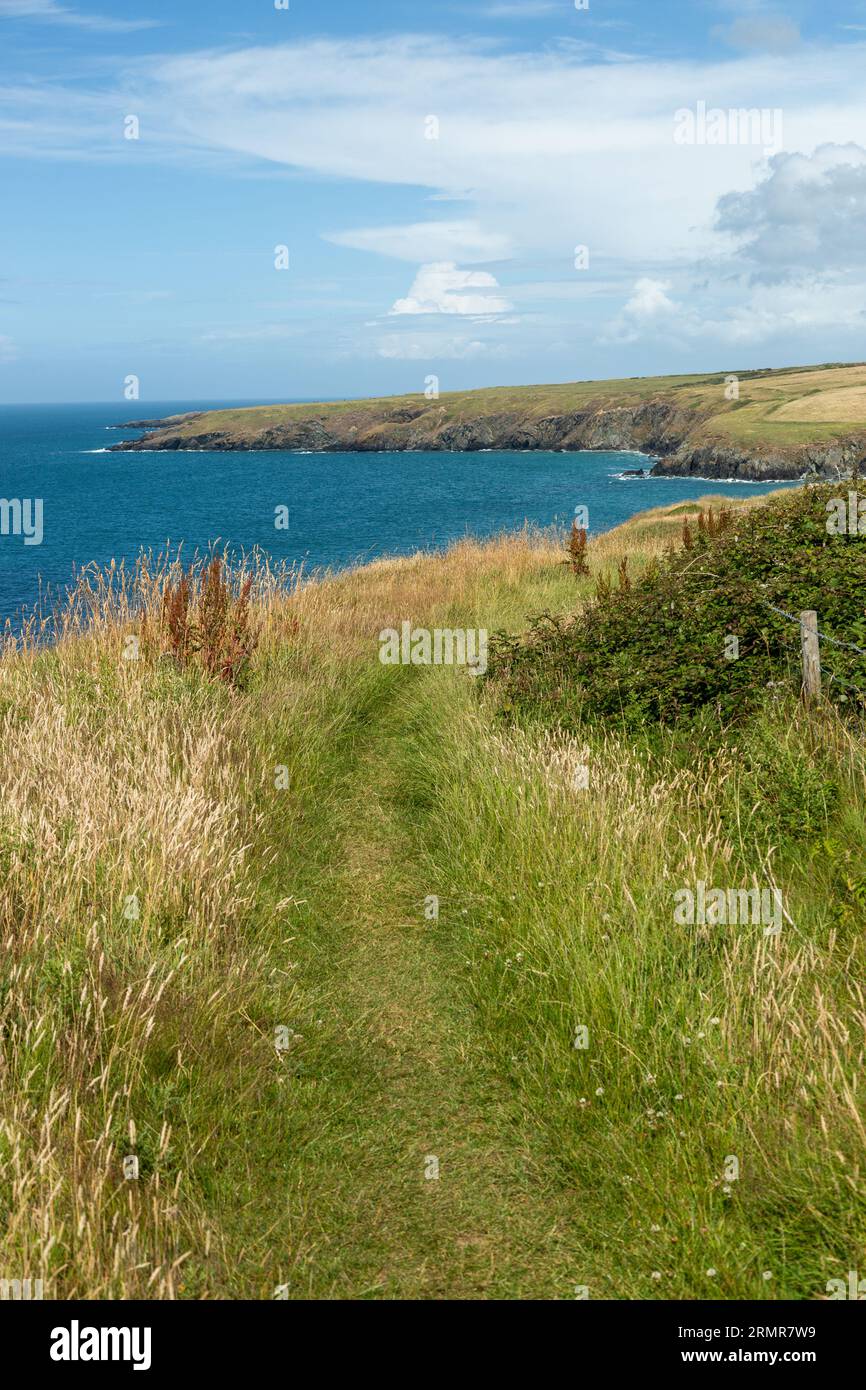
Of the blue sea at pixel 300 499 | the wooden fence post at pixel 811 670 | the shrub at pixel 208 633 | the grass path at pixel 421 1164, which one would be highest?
the blue sea at pixel 300 499

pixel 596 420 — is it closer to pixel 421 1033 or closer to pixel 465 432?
pixel 465 432

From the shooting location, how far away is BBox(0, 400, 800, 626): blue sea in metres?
53.4

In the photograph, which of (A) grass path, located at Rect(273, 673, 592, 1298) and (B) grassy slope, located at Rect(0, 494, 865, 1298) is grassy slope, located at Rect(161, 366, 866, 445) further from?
(A) grass path, located at Rect(273, 673, 592, 1298)

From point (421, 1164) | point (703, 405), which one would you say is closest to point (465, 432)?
point (703, 405)

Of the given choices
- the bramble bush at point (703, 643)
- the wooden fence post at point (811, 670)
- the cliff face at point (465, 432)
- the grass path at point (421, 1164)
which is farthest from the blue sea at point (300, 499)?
the grass path at point (421, 1164)

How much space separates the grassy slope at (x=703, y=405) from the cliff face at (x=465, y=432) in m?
1.17

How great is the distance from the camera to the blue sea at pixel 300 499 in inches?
2101

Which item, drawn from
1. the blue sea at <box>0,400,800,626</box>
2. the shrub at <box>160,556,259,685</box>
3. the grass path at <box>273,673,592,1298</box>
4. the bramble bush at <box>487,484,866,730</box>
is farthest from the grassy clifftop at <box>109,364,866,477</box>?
the grass path at <box>273,673,592,1298</box>

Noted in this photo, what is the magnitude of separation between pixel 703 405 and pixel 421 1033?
125m

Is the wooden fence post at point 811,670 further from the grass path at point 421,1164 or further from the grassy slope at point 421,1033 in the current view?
the grass path at point 421,1164

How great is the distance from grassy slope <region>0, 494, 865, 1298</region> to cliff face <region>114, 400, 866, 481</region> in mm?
97983

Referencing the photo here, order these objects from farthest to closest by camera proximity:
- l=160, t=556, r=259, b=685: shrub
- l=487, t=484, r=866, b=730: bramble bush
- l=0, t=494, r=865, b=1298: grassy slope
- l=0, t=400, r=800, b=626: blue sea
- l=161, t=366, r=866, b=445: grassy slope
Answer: l=161, t=366, r=866, b=445: grassy slope → l=0, t=400, r=800, b=626: blue sea → l=160, t=556, r=259, b=685: shrub → l=487, t=484, r=866, b=730: bramble bush → l=0, t=494, r=865, b=1298: grassy slope
